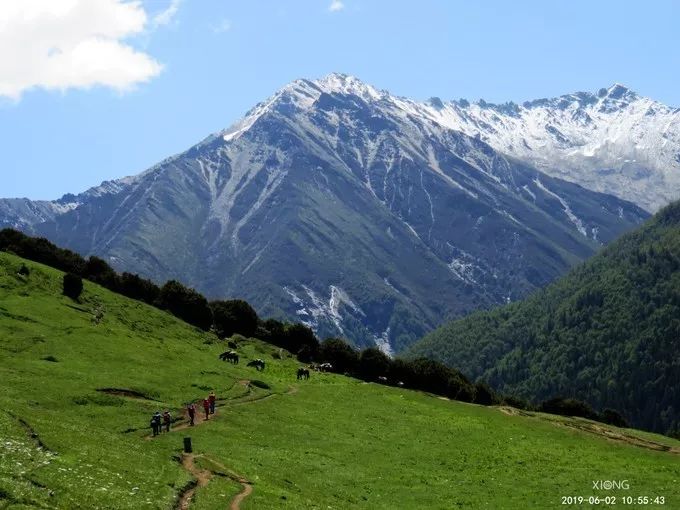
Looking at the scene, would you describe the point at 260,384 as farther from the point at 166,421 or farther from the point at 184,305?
the point at 184,305

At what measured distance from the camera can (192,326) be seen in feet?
401

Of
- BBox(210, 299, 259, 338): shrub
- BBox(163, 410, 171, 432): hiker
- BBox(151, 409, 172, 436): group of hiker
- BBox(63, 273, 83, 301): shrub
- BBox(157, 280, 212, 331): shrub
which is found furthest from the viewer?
BBox(210, 299, 259, 338): shrub

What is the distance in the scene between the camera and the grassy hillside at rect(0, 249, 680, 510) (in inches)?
1613

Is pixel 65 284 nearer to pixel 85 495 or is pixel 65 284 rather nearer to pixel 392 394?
pixel 392 394

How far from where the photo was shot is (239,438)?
61.6 meters

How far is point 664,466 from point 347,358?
68.8 m

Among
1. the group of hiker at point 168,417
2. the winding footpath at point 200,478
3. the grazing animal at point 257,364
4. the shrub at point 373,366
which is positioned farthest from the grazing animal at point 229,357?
the winding footpath at point 200,478

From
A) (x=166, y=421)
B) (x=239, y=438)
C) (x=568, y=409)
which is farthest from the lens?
(x=568, y=409)

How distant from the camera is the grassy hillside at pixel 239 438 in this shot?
41.0 meters

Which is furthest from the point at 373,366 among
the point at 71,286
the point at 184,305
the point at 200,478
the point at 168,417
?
the point at 200,478

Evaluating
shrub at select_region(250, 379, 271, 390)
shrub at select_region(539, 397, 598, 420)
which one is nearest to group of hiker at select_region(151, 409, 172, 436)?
shrub at select_region(250, 379, 271, 390)

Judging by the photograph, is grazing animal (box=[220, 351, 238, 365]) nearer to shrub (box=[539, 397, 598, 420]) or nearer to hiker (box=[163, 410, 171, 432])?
hiker (box=[163, 410, 171, 432])

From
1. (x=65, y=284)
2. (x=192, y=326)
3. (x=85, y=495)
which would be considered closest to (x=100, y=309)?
(x=65, y=284)

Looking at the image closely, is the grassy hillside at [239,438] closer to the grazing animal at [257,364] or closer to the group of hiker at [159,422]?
the group of hiker at [159,422]
